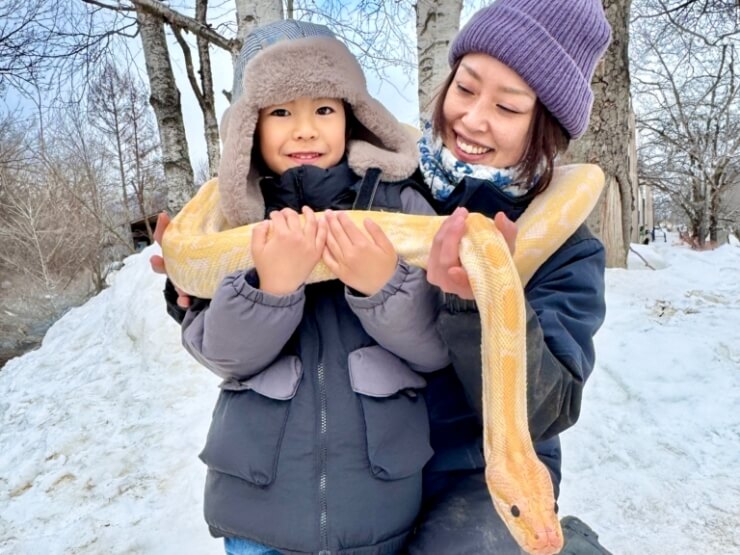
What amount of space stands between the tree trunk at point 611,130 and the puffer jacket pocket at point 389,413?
474 centimetres

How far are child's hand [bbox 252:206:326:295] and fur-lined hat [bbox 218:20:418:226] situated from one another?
0.26 meters

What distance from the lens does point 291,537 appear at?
117 cm

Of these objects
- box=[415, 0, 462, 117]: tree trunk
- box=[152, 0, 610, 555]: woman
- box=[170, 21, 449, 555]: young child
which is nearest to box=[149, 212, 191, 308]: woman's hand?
box=[152, 0, 610, 555]: woman

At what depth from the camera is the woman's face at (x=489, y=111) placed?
4.89 ft

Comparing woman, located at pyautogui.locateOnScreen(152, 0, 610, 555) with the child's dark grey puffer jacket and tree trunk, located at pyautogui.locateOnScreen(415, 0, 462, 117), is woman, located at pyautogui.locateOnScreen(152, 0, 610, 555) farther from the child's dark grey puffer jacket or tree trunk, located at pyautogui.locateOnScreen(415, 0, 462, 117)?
tree trunk, located at pyautogui.locateOnScreen(415, 0, 462, 117)

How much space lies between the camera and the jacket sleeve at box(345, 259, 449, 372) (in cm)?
119

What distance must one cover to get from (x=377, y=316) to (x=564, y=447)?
2.60 meters

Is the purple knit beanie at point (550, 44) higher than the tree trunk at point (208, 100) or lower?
lower

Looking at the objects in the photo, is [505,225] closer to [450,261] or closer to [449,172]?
[450,261]

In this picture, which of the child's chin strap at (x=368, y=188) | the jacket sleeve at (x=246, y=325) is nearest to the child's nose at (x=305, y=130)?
the child's chin strap at (x=368, y=188)

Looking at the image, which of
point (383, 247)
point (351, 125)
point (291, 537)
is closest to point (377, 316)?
point (383, 247)

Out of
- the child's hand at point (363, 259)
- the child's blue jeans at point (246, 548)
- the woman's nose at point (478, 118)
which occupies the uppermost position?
the woman's nose at point (478, 118)

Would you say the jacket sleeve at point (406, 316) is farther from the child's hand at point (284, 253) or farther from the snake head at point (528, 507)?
the snake head at point (528, 507)

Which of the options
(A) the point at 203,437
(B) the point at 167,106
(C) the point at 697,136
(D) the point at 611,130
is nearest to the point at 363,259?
(A) the point at 203,437
